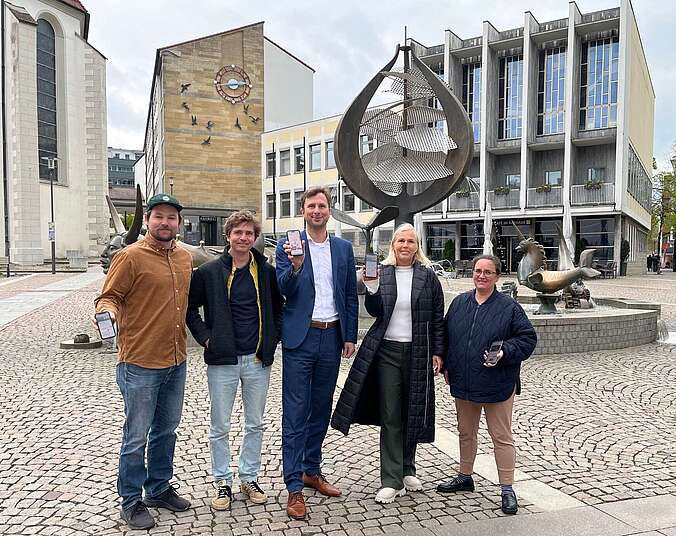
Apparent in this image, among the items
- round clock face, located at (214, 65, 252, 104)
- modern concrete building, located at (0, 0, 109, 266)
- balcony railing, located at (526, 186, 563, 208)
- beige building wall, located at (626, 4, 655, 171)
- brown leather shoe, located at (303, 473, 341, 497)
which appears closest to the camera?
brown leather shoe, located at (303, 473, 341, 497)

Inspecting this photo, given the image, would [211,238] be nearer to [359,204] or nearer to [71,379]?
[359,204]

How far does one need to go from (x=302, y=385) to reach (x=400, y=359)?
695 millimetres

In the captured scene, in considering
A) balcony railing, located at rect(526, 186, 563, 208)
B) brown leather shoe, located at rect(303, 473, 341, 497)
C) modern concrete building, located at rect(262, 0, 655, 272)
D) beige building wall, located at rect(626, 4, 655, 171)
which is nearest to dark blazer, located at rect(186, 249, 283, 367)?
brown leather shoe, located at rect(303, 473, 341, 497)

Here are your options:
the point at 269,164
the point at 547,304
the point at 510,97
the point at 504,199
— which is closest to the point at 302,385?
the point at 547,304

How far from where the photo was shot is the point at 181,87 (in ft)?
165

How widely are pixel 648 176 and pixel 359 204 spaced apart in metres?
23.9

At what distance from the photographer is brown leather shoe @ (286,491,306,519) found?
385 centimetres

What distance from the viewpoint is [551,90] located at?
118ft

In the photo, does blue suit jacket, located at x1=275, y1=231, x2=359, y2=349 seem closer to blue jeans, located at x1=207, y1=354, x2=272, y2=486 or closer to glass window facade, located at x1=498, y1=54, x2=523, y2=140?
blue jeans, located at x1=207, y1=354, x2=272, y2=486

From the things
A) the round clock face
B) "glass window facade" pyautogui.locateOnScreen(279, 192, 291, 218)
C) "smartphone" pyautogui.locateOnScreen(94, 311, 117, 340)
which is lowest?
"smartphone" pyautogui.locateOnScreen(94, 311, 117, 340)

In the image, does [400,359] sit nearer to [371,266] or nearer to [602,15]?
→ [371,266]

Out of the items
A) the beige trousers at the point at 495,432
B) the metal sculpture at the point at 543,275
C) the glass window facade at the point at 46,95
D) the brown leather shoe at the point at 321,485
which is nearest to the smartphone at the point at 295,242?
the beige trousers at the point at 495,432

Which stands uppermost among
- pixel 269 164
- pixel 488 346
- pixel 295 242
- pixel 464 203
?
pixel 269 164

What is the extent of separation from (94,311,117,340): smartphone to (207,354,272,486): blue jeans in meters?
0.87
